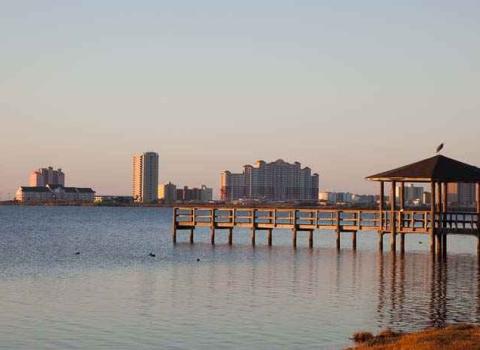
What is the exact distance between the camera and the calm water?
2244cm

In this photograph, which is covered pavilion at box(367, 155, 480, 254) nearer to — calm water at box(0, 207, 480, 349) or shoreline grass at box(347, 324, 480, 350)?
calm water at box(0, 207, 480, 349)

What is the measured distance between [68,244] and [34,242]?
3.71m

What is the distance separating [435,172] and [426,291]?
15562mm

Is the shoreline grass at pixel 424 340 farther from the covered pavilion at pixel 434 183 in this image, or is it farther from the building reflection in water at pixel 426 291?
the covered pavilion at pixel 434 183

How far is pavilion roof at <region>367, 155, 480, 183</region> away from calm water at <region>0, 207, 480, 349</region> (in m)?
4.09

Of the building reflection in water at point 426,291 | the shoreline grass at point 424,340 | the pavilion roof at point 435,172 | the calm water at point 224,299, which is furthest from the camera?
the pavilion roof at point 435,172

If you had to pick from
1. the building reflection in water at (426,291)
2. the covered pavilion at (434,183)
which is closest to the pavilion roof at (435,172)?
the covered pavilion at (434,183)

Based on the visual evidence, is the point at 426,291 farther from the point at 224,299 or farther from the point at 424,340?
the point at 424,340

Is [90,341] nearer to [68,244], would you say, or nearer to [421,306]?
[421,306]

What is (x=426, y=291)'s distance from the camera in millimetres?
31609

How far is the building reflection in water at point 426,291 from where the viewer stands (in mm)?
25203

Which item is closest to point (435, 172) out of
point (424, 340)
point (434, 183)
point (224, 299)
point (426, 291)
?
point (434, 183)

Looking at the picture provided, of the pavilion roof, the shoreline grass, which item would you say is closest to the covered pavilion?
the pavilion roof

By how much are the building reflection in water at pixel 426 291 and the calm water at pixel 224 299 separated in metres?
0.04
